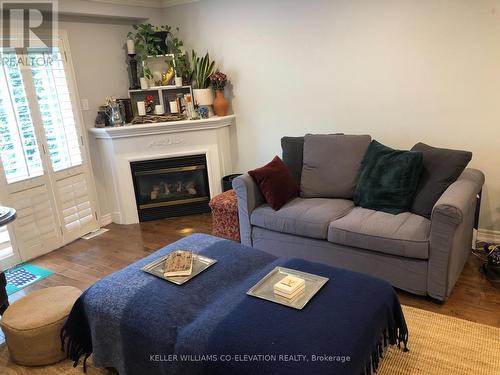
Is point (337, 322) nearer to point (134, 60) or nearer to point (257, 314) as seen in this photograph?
point (257, 314)

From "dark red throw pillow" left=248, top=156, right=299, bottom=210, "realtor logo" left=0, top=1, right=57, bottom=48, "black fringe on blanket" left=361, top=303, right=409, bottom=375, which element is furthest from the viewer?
"realtor logo" left=0, top=1, right=57, bottom=48

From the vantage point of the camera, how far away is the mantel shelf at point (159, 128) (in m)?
4.18

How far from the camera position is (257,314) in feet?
5.64

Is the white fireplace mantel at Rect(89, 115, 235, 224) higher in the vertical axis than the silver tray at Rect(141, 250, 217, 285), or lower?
higher

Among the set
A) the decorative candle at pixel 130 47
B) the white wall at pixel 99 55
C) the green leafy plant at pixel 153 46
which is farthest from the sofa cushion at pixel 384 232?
the decorative candle at pixel 130 47

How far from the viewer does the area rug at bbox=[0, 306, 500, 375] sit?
200 centimetres

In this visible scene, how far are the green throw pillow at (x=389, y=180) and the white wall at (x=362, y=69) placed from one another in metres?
0.70

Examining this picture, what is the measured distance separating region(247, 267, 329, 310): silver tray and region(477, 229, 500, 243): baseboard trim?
7.04ft

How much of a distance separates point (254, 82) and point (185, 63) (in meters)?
0.94

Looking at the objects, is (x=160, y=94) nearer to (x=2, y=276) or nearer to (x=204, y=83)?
(x=204, y=83)

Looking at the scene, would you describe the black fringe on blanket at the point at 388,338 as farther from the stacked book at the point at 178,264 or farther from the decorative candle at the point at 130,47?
the decorative candle at the point at 130,47

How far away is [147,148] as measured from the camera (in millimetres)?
4367

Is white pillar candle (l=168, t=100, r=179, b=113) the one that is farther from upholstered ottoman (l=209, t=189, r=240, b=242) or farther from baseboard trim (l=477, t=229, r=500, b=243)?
baseboard trim (l=477, t=229, r=500, b=243)

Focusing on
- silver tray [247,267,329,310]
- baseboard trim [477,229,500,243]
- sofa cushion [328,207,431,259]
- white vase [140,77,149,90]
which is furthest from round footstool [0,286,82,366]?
baseboard trim [477,229,500,243]
